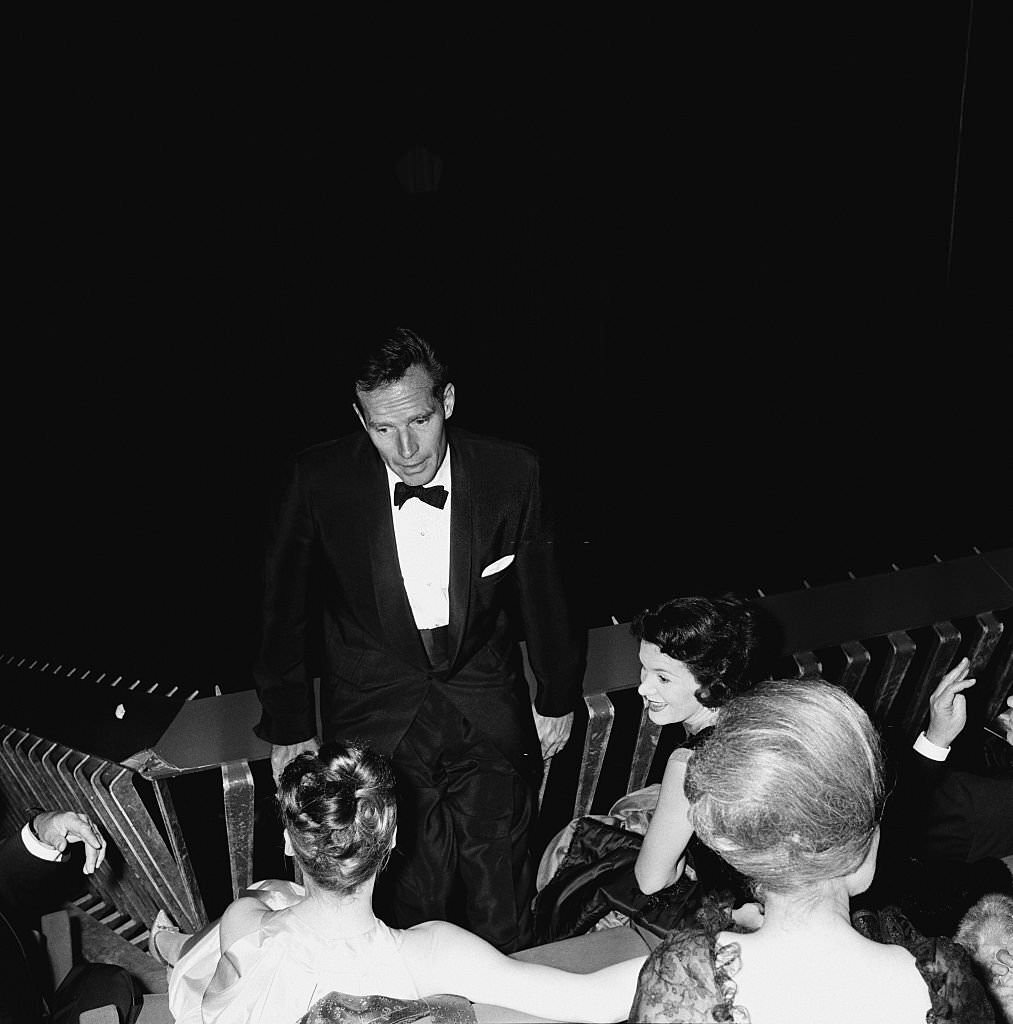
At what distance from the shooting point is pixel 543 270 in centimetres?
899

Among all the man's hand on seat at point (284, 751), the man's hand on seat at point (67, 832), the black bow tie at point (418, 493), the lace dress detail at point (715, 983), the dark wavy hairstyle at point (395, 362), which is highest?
the dark wavy hairstyle at point (395, 362)

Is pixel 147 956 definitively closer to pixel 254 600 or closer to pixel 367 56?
pixel 254 600

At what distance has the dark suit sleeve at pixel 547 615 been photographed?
2.94m

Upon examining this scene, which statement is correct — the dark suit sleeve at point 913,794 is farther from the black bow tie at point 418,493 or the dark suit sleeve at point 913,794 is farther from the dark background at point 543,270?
the dark background at point 543,270

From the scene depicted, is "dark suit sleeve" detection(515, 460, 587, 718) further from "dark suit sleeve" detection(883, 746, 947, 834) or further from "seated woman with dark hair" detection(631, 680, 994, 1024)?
"seated woman with dark hair" detection(631, 680, 994, 1024)

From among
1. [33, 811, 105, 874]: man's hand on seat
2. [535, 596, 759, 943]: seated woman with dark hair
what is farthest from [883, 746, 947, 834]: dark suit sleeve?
[33, 811, 105, 874]: man's hand on seat

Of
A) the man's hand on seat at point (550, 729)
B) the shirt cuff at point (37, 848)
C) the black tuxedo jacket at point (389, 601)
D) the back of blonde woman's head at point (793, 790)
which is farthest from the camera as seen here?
the man's hand on seat at point (550, 729)

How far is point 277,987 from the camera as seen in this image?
6.89ft

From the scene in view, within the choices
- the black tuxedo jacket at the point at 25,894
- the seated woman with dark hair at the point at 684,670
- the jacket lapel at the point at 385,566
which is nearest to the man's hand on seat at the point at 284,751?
the jacket lapel at the point at 385,566

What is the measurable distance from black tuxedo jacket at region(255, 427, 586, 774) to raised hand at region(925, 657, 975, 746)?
0.95 metres

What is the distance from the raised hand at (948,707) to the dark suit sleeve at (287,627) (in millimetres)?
1634

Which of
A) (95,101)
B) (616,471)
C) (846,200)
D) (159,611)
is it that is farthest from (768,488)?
(95,101)

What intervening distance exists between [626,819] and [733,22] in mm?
7054

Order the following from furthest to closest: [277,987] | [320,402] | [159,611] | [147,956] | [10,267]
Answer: [320,402]
[10,267]
[159,611]
[147,956]
[277,987]
